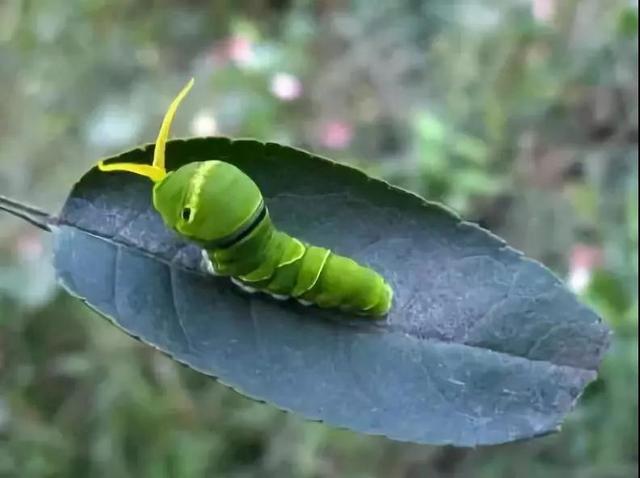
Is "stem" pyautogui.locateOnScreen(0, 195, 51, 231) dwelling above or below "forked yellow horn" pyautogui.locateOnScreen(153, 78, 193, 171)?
below

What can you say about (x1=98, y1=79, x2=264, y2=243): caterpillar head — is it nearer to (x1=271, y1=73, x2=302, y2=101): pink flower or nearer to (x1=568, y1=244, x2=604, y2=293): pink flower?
(x1=568, y1=244, x2=604, y2=293): pink flower

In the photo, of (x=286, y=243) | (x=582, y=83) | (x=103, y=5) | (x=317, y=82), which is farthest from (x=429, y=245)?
(x=103, y=5)

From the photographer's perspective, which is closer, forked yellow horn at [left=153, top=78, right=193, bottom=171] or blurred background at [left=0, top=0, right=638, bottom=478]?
forked yellow horn at [left=153, top=78, right=193, bottom=171]

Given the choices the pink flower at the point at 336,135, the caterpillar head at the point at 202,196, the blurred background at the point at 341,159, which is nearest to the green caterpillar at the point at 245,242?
the caterpillar head at the point at 202,196

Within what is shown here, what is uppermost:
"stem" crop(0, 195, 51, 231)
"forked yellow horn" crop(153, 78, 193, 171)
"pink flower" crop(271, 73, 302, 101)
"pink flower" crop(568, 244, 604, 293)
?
"pink flower" crop(271, 73, 302, 101)

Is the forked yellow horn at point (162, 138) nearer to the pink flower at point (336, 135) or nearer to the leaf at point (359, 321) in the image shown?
the leaf at point (359, 321)

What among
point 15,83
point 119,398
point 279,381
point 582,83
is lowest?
point 279,381

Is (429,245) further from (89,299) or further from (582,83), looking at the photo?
(582,83)

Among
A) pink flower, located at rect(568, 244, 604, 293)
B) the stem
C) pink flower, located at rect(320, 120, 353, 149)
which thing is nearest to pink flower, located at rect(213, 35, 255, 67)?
pink flower, located at rect(320, 120, 353, 149)
